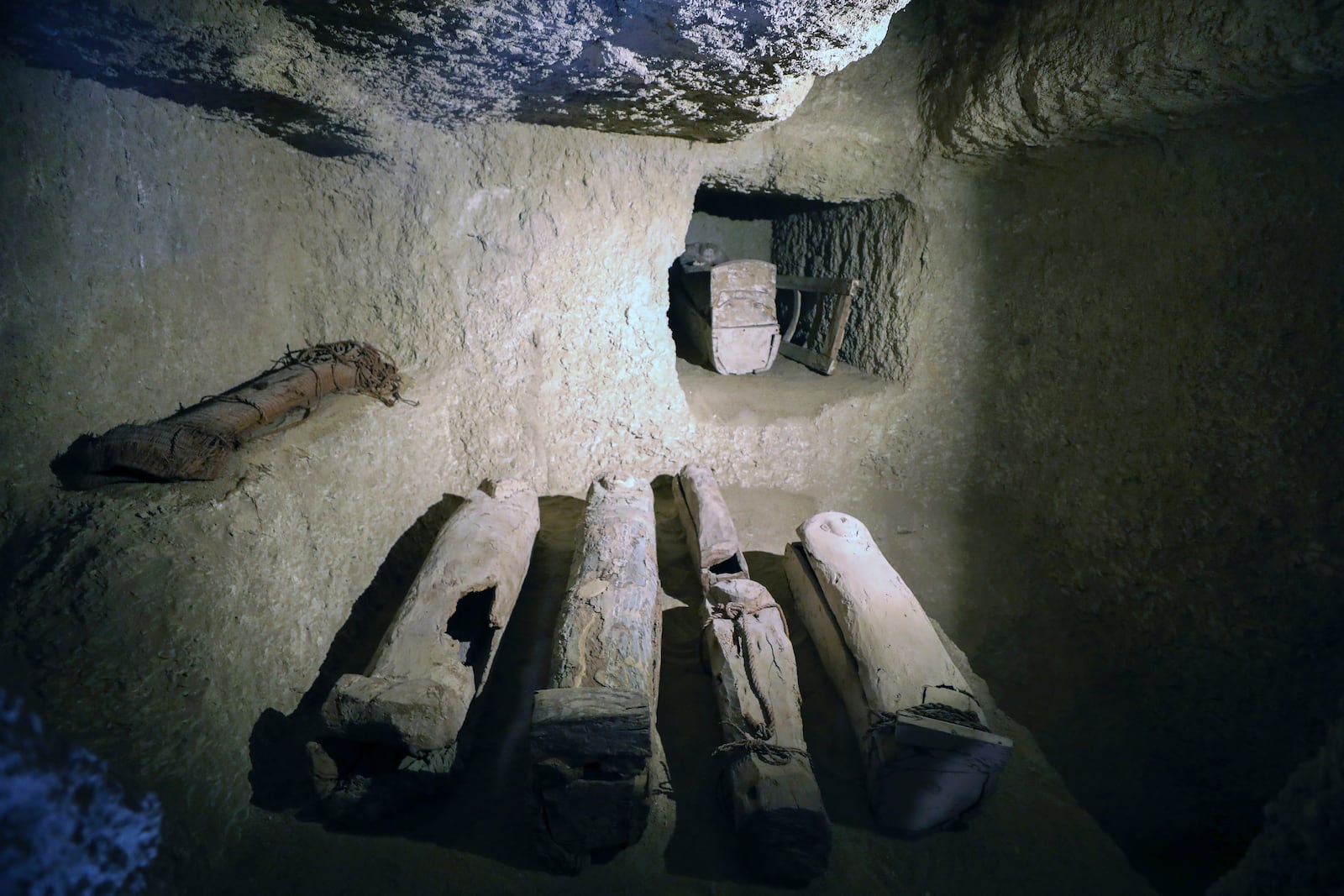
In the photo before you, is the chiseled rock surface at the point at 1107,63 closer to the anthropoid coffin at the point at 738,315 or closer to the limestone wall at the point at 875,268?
the limestone wall at the point at 875,268

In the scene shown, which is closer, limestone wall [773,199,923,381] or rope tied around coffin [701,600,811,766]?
rope tied around coffin [701,600,811,766]

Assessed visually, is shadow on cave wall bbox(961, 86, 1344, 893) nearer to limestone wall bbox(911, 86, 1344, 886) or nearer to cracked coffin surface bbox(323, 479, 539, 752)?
limestone wall bbox(911, 86, 1344, 886)

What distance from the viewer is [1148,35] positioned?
9.14ft

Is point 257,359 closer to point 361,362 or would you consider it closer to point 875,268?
point 361,362

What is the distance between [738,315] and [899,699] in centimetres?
343

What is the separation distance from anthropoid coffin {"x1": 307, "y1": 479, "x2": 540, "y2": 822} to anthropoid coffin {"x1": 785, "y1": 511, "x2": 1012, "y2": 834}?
1.44 meters

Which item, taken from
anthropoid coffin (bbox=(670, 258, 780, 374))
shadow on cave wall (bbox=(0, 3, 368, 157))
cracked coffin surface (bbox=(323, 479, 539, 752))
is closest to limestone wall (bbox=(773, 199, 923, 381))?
anthropoid coffin (bbox=(670, 258, 780, 374))

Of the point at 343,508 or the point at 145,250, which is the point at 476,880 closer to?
the point at 343,508

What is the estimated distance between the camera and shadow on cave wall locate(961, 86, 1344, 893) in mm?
2484

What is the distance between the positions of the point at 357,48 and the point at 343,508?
199cm

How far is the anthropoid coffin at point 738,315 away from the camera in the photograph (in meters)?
5.04

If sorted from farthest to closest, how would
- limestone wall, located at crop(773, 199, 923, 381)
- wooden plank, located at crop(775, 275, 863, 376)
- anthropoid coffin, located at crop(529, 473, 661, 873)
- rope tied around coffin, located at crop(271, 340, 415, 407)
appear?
wooden plank, located at crop(775, 275, 863, 376)
limestone wall, located at crop(773, 199, 923, 381)
rope tied around coffin, located at crop(271, 340, 415, 407)
anthropoid coffin, located at crop(529, 473, 661, 873)

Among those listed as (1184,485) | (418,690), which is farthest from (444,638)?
(1184,485)

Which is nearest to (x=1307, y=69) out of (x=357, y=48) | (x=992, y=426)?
(x=992, y=426)
